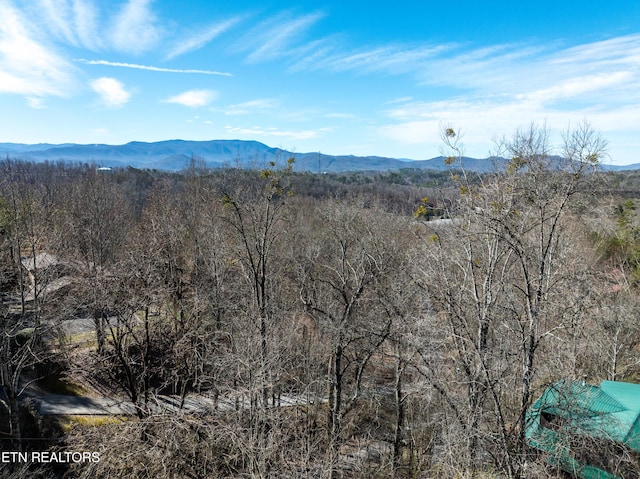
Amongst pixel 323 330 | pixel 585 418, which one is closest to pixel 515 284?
pixel 585 418

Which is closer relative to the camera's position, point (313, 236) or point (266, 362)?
point (266, 362)

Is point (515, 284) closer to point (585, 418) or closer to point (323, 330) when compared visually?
point (585, 418)

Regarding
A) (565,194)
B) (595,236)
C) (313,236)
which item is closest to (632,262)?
(595,236)

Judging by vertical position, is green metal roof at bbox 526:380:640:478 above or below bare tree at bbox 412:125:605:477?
below

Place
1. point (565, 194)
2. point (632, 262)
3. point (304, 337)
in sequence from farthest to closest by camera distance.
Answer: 1. point (632, 262)
2. point (304, 337)
3. point (565, 194)

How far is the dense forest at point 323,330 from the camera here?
962cm

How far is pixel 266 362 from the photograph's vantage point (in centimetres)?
1118

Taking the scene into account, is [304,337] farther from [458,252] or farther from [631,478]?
[631,478]

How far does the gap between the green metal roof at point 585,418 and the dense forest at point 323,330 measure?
0.58 m

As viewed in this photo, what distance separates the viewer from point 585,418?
33.0 ft

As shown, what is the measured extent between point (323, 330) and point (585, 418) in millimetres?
12233

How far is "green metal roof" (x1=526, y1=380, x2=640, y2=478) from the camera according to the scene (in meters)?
9.47

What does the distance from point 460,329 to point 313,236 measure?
23564mm

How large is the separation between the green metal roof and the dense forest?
1.91 ft
